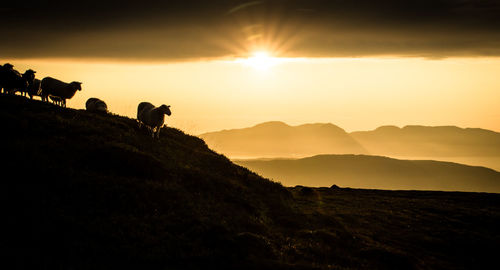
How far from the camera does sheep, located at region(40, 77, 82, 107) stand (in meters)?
41.4

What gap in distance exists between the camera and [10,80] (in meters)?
41.1

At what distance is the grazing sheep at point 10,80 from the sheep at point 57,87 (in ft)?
7.02

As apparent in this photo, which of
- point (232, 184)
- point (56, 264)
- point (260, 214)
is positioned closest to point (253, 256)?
point (56, 264)

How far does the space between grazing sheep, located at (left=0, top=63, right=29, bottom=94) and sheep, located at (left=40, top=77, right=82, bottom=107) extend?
7.02 ft

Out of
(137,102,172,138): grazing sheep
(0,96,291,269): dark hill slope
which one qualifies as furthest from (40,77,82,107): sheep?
(137,102,172,138): grazing sheep

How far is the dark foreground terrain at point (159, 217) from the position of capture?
18500 millimetres

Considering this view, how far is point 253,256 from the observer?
20.3 meters

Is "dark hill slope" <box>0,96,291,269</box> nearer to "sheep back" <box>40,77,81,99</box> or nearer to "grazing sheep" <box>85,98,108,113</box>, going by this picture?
"sheep back" <box>40,77,81,99</box>

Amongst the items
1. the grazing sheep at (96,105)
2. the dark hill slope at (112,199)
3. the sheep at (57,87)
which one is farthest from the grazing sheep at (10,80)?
the grazing sheep at (96,105)

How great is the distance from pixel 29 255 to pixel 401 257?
21668 mm

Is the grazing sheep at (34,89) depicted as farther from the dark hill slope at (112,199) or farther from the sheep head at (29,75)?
the dark hill slope at (112,199)

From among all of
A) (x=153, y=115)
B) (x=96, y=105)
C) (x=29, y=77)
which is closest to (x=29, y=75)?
(x=29, y=77)

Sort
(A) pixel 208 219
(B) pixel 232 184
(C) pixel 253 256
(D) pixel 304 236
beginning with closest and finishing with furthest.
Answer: (C) pixel 253 256
(A) pixel 208 219
(D) pixel 304 236
(B) pixel 232 184

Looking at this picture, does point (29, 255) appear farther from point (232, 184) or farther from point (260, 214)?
point (232, 184)
